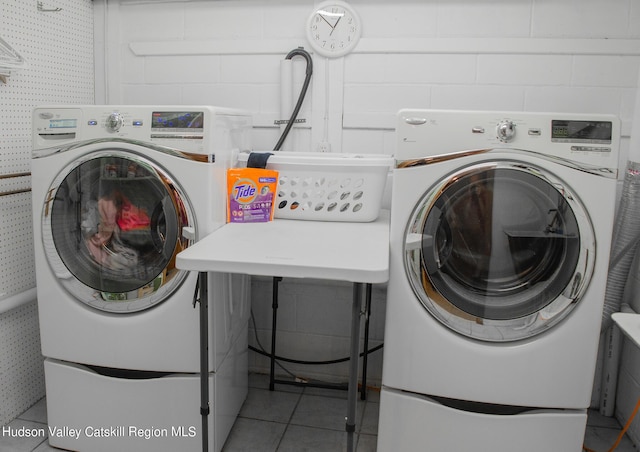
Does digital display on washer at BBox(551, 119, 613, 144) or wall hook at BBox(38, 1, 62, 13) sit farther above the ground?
wall hook at BBox(38, 1, 62, 13)

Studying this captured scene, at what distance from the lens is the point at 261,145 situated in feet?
9.43

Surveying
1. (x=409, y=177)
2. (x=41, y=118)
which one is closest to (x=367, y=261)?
(x=409, y=177)

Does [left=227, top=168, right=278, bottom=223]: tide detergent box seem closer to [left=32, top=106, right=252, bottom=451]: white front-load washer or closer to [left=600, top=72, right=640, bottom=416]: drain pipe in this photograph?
[left=32, top=106, right=252, bottom=451]: white front-load washer

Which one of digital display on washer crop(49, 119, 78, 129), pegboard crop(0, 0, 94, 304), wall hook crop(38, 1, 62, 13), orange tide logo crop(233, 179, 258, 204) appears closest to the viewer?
digital display on washer crop(49, 119, 78, 129)

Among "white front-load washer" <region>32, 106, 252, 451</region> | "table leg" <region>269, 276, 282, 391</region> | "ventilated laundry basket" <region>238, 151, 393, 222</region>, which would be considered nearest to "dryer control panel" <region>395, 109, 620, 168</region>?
"ventilated laundry basket" <region>238, 151, 393, 222</region>

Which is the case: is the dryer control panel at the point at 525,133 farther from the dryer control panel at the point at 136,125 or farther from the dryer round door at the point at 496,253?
the dryer control panel at the point at 136,125

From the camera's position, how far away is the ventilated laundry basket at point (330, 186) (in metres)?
2.23

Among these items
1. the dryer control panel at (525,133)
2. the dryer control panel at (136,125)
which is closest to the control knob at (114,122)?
the dryer control panel at (136,125)

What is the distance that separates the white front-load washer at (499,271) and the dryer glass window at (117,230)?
0.87 metres

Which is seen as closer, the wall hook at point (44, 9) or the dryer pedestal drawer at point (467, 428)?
the dryer pedestal drawer at point (467, 428)

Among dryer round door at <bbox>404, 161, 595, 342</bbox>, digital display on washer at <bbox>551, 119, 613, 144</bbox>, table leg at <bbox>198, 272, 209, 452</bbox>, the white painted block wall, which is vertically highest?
the white painted block wall

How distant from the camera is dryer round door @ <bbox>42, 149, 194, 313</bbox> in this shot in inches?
80.1

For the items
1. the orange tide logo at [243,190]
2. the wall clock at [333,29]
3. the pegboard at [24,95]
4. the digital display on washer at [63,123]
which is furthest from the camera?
the wall clock at [333,29]

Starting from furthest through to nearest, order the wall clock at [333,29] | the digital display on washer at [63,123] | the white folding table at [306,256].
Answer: the wall clock at [333,29] → the digital display on washer at [63,123] → the white folding table at [306,256]
